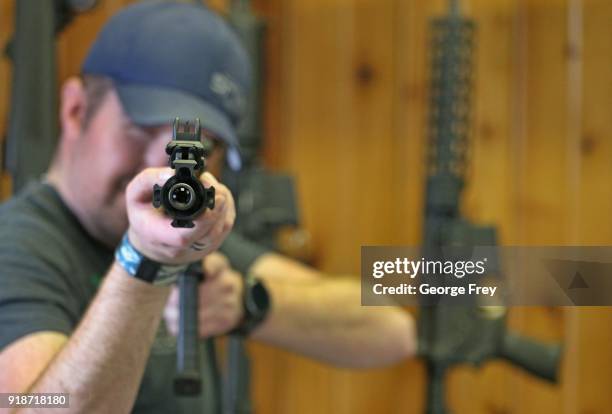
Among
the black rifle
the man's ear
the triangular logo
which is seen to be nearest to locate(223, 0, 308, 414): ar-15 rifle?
the black rifle

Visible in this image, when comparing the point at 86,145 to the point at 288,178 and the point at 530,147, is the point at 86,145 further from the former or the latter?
the point at 530,147

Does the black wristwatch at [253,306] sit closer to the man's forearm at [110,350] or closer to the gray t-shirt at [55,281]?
the gray t-shirt at [55,281]

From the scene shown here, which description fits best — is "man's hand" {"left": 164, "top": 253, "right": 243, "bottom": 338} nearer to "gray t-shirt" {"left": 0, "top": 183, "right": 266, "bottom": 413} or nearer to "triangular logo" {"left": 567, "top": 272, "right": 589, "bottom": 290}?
"gray t-shirt" {"left": 0, "top": 183, "right": 266, "bottom": 413}

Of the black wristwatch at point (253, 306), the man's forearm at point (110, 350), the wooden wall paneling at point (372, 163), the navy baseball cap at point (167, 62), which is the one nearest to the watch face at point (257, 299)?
the black wristwatch at point (253, 306)

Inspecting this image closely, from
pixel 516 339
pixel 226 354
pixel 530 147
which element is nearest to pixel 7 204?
pixel 226 354

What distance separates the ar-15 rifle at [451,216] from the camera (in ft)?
3.47

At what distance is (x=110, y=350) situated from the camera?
0.48 metres

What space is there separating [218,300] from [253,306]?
3.6 inches

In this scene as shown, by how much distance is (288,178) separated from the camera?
4.14 ft

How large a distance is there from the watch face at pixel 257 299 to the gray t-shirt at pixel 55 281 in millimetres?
56

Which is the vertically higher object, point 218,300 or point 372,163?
point 372,163

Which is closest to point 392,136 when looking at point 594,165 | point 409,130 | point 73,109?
point 409,130

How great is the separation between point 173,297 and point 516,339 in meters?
0.59

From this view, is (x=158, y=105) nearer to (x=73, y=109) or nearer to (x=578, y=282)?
(x=73, y=109)
